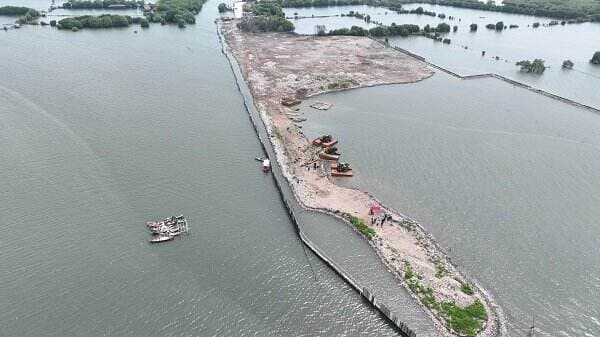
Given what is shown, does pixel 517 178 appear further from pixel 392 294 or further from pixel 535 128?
pixel 392 294

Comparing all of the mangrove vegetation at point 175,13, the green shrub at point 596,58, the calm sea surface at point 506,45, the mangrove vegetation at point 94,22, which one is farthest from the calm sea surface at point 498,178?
the mangrove vegetation at point 94,22

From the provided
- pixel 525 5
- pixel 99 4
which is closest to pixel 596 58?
pixel 525 5

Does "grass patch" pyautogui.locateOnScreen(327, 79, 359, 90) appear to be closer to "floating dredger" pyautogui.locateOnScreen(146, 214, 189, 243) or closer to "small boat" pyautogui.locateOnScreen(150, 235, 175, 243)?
"floating dredger" pyautogui.locateOnScreen(146, 214, 189, 243)

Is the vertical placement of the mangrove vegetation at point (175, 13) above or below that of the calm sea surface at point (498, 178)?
above

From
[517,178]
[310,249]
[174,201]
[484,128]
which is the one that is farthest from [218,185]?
[484,128]

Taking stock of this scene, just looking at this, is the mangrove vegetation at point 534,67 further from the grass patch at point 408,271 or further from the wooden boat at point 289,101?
the grass patch at point 408,271

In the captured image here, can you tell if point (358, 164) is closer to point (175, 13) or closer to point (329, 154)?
point (329, 154)

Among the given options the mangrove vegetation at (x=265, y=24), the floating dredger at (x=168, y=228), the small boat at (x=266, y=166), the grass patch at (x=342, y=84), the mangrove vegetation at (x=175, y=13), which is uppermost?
the mangrove vegetation at (x=175, y=13)
